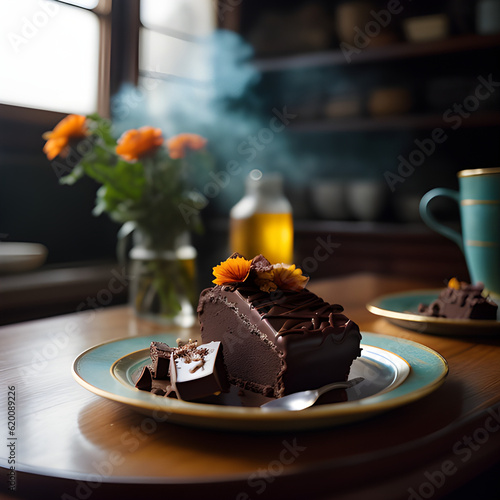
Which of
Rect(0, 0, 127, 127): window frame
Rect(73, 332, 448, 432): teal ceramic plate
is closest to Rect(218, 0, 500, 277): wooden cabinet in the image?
Rect(0, 0, 127, 127): window frame

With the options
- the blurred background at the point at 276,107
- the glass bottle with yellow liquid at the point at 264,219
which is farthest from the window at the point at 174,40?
the glass bottle with yellow liquid at the point at 264,219

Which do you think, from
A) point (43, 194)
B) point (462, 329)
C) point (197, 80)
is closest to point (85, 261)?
point (43, 194)

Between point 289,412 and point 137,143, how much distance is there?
0.77 meters

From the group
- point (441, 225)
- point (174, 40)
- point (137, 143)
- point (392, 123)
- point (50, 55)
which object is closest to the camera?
point (137, 143)

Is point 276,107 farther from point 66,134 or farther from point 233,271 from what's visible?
point 233,271

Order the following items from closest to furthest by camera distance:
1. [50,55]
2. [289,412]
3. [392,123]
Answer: [289,412] < [50,55] < [392,123]

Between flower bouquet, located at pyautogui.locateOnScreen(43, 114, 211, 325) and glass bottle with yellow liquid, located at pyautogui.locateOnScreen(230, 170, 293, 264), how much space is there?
200 millimetres

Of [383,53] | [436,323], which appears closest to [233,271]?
[436,323]

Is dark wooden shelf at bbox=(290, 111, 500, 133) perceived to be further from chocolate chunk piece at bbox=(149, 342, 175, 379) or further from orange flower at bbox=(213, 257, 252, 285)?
chocolate chunk piece at bbox=(149, 342, 175, 379)

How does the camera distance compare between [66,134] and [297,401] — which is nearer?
[297,401]

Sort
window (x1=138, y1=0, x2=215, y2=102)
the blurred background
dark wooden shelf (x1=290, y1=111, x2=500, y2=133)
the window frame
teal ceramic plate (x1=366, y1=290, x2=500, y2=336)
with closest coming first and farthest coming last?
1. teal ceramic plate (x1=366, y1=290, x2=500, y2=336)
2. the blurred background
3. dark wooden shelf (x1=290, y1=111, x2=500, y2=133)
4. the window frame
5. window (x1=138, y1=0, x2=215, y2=102)

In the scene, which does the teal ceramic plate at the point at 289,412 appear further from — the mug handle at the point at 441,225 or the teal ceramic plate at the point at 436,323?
the mug handle at the point at 441,225

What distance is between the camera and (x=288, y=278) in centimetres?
77

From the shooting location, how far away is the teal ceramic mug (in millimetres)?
1200
